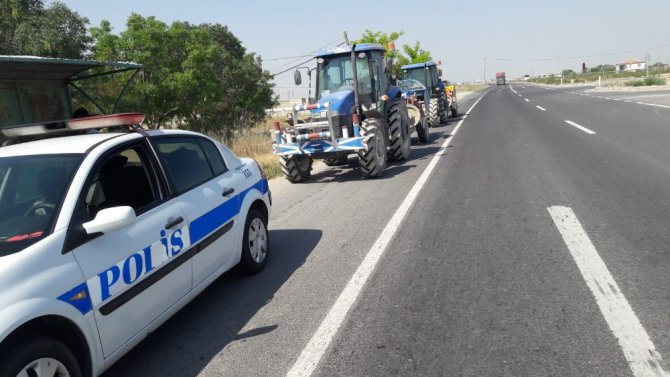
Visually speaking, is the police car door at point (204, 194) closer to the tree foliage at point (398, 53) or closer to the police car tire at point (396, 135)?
the police car tire at point (396, 135)

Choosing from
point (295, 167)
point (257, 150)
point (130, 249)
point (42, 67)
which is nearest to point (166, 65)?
point (257, 150)

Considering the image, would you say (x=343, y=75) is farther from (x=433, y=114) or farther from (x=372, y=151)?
(x=433, y=114)

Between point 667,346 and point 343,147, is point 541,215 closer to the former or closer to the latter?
point 667,346

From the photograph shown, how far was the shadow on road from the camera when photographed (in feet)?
11.8

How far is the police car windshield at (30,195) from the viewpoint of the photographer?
2.99 metres

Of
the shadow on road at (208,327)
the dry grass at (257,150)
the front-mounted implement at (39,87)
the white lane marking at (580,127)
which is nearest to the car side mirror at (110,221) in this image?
the shadow on road at (208,327)

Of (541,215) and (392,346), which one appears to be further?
(541,215)

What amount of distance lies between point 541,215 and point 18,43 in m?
16.5

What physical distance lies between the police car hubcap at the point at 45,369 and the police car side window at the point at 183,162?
64.9 inches

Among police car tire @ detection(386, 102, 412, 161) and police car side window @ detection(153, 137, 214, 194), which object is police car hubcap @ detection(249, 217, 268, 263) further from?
police car tire @ detection(386, 102, 412, 161)

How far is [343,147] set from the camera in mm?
10055

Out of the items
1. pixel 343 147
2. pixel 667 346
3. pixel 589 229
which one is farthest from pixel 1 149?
pixel 343 147

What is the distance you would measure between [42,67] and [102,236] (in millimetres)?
5789

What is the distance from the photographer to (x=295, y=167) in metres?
10.7
